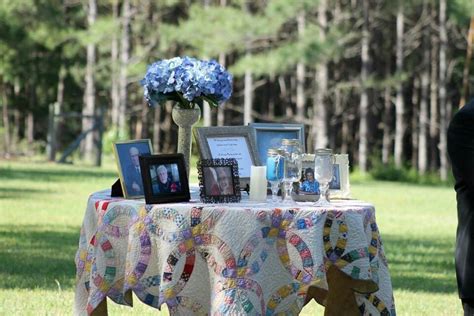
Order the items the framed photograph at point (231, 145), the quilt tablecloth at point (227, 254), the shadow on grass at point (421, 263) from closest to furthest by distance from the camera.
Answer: the quilt tablecloth at point (227, 254) < the framed photograph at point (231, 145) < the shadow on grass at point (421, 263)

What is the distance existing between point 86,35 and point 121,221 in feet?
110

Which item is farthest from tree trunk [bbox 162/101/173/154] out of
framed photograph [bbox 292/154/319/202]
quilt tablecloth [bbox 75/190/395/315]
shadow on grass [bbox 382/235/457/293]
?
quilt tablecloth [bbox 75/190/395/315]

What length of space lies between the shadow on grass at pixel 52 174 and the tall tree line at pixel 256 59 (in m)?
5.12

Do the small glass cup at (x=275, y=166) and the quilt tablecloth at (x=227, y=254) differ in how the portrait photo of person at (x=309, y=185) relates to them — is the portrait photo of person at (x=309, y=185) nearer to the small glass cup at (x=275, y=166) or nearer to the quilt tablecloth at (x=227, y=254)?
the small glass cup at (x=275, y=166)

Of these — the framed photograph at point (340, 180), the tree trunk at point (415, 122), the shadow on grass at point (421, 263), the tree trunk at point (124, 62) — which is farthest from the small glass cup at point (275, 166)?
the tree trunk at point (415, 122)

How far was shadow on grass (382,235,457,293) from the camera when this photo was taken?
36.3 feet

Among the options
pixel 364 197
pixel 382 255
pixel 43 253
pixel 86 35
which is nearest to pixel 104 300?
pixel 382 255

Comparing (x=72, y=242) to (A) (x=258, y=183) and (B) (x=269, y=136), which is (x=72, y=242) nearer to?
(B) (x=269, y=136)

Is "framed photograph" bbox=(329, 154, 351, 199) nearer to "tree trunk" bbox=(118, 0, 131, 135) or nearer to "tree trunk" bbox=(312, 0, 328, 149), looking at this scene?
Answer: "tree trunk" bbox=(312, 0, 328, 149)

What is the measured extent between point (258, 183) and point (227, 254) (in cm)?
60

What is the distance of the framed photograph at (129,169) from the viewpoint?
6.57 m

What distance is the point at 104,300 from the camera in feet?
21.0

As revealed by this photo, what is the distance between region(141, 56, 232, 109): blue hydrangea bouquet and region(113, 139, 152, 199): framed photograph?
362 mm

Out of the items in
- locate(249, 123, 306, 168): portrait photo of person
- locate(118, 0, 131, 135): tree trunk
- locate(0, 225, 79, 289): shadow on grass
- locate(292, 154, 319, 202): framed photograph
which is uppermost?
locate(118, 0, 131, 135): tree trunk
